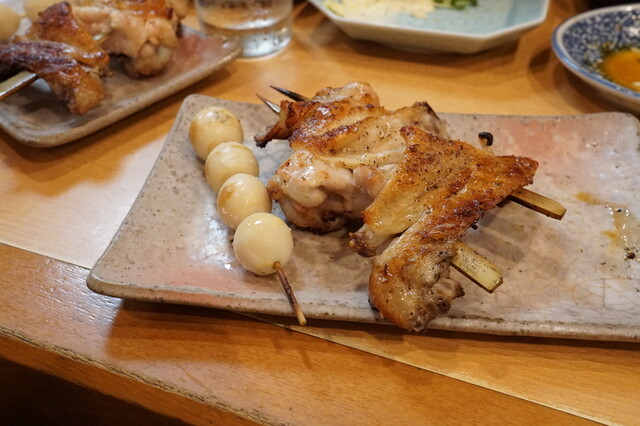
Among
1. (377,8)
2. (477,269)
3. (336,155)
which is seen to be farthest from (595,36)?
(477,269)

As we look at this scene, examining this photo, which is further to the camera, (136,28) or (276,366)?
(136,28)

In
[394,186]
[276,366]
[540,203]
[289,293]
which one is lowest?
[276,366]

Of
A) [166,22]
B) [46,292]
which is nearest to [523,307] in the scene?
[46,292]

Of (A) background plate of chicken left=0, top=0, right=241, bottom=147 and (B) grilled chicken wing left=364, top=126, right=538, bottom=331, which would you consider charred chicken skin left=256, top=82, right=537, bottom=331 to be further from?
(A) background plate of chicken left=0, top=0, right=241, bottom=147

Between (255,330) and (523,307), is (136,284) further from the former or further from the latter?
(523,307)

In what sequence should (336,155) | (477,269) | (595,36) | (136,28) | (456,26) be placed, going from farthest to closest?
(456,26), (595,36), (136,28), (336,155), (477,269)

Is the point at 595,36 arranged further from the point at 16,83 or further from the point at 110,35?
the point at 16,83
